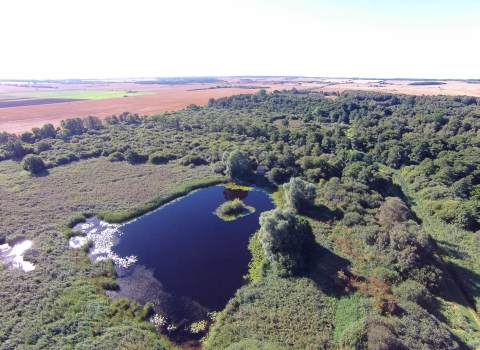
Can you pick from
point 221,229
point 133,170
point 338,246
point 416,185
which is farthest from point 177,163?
point 416,185

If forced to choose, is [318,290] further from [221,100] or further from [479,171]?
[221,100]

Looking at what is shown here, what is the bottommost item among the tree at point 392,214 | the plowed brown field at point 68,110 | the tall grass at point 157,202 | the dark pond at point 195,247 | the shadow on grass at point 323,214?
the dark pond at point 195,247

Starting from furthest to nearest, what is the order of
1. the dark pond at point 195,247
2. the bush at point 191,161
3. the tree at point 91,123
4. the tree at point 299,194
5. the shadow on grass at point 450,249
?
the tree at point 91,123, the bush at point 191,161, the tree at point 299,194, the shadow on grass at point 450,249, the dark pond at point 195,247

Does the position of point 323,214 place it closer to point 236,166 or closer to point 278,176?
point 278,176

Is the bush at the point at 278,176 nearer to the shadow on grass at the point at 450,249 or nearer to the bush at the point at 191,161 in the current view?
the bush at the point at 191,161

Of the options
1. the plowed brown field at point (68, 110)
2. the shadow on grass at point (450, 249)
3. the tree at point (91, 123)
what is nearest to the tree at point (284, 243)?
the shadow on grass at point (450, 249)

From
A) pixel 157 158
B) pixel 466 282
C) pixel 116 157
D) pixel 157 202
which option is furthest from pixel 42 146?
pixel 466 282
